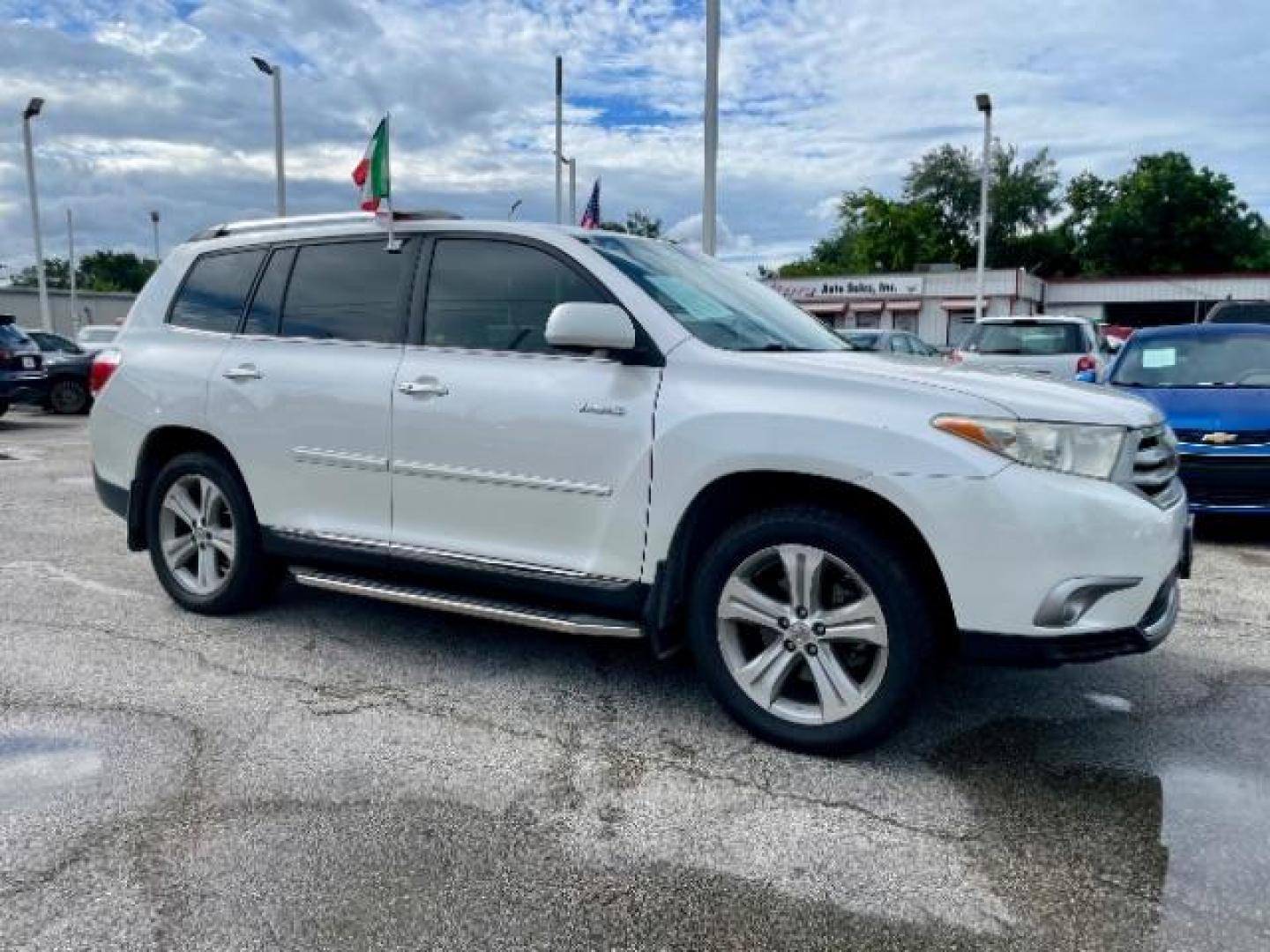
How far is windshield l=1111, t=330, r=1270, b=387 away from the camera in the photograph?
25.7 feet

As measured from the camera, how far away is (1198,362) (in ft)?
26.5

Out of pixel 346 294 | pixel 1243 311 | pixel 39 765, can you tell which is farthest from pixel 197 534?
pixel 1243 311

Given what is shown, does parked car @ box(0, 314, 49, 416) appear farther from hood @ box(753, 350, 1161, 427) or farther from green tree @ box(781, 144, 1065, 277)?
green tree @ box(781, 144, 1065, 277)

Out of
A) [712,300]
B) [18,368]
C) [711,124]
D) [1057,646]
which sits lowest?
[1057,646]

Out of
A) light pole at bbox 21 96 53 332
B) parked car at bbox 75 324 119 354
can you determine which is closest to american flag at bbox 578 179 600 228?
parked car at bbox 75 324 119 354

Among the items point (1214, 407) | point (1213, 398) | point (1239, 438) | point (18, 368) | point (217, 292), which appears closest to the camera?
point (217, 292)

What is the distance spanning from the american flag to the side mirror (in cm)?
698

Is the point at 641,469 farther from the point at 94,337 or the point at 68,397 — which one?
the point at 94,337

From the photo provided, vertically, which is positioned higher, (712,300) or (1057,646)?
(712,300)

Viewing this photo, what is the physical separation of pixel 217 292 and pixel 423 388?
157cm

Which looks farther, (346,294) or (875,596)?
(346,294)

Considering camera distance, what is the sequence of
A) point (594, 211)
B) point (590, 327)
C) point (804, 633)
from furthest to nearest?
point (594, 211) < point (590, 327) < point (804, 633)

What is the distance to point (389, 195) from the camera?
4.77 meters

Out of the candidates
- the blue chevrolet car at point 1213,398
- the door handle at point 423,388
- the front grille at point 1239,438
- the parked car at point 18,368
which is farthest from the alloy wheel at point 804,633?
the parked car at point 18,368
